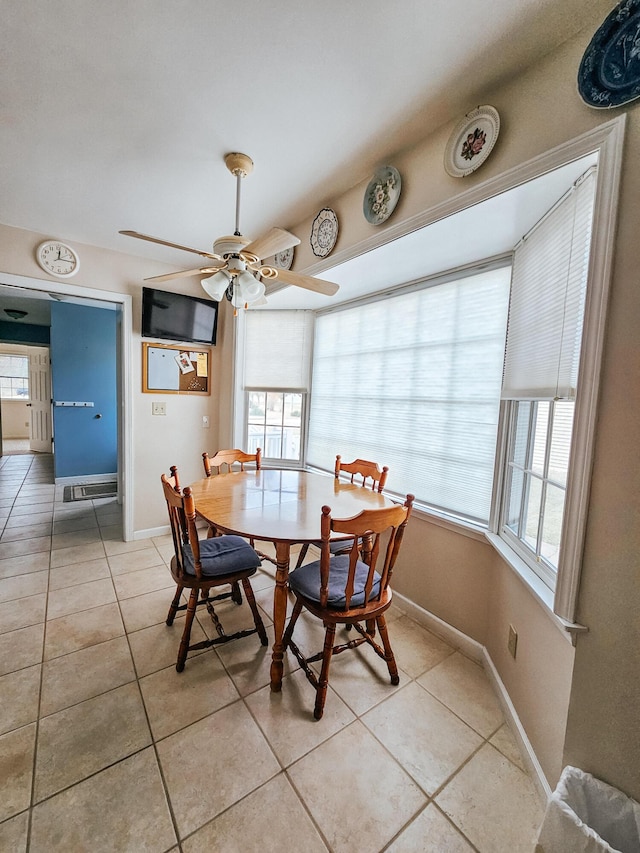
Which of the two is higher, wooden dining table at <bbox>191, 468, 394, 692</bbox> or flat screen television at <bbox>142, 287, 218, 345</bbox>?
flat screen television at <bbox>142, 287, 218, 345</bbox>

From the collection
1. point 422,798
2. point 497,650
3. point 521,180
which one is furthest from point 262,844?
point 521,180

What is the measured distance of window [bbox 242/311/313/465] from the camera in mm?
3145

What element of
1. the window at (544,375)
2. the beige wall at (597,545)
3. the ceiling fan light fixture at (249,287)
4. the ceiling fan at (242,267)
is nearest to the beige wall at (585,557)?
the beige wall at (597,545)

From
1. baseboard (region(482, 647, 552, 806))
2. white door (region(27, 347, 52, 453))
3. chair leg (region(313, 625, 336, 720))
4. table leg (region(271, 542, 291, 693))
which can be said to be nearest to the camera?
baseboard (region(482, 647, 552, 806))

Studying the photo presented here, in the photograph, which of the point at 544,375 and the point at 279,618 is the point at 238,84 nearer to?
the point at 544,375

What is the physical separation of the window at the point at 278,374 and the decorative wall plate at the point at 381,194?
137cm

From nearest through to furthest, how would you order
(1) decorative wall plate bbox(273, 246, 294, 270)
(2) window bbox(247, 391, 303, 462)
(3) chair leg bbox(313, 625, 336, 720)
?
(3) chair leg bbox(313, 625, 336, 720)
(1) decorative wall plate bbox(273, 246, 294, 270)
(2) window bbox(247, 391, 303, 462)

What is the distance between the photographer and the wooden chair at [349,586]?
51.8 inches

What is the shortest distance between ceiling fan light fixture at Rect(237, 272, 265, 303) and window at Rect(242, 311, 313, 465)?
127 cm

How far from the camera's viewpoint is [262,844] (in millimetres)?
1016

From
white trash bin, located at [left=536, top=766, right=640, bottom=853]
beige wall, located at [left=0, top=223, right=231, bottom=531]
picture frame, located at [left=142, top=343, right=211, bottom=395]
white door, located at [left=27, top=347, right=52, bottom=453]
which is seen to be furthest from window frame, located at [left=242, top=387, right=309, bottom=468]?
white door, located at [left=27, top=347, right=52, bottom=453]

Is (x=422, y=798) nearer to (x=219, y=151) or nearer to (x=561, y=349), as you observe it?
(x=561, y=349)

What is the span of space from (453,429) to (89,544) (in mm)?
3213

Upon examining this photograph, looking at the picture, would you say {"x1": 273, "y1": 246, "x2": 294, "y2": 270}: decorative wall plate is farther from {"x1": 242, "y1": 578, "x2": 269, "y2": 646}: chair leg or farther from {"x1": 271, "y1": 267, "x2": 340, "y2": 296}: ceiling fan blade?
{"x1": 242, "y1": 578, "x2": 269, "y2": 646}: chair leg
